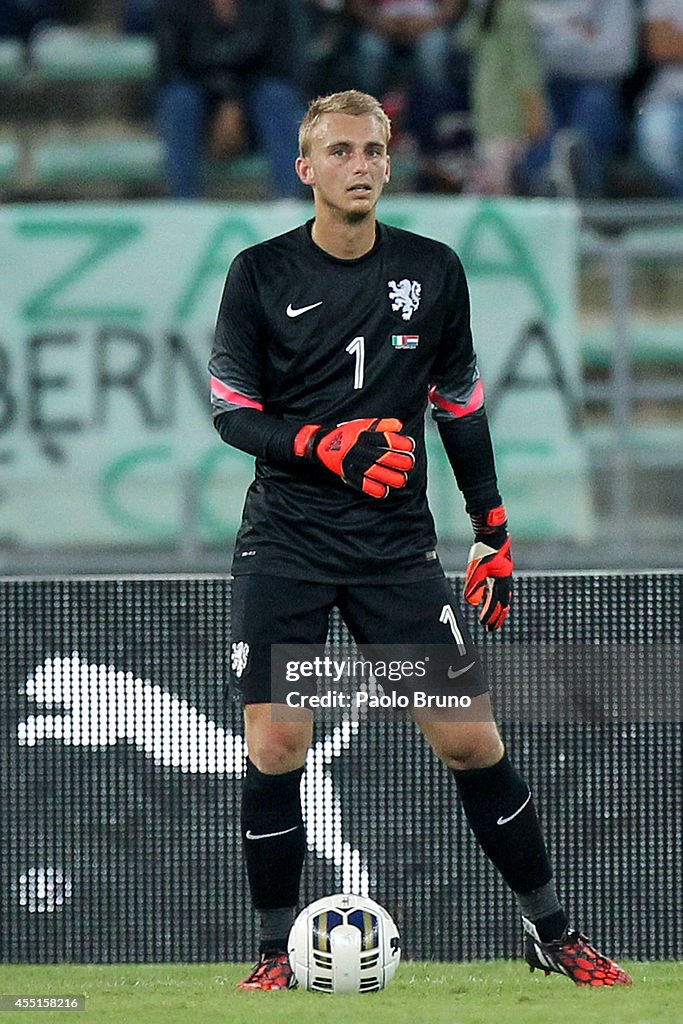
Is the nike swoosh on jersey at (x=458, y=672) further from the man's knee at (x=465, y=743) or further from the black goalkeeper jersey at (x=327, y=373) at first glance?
the black goalkeeper jersey at (x=327, y=373)

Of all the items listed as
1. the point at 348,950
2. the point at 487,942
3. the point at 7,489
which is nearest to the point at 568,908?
the point at 487,942

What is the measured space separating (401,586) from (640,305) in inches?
121

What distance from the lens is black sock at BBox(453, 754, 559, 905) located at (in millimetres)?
4477

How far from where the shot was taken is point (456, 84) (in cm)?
917

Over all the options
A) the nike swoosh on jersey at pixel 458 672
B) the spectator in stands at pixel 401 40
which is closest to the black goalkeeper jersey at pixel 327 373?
the nike swoosh on jersey at pixel 458 672

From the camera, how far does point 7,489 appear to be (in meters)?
6.61

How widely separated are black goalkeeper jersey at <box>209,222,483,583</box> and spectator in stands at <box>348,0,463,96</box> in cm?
487

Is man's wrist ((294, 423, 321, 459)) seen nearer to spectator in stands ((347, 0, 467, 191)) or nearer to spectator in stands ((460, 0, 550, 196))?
spectator in stands ((460, 0, 550, 196))

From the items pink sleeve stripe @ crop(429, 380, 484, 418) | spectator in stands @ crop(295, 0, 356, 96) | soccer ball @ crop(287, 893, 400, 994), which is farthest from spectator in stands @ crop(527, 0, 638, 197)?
soccer ball @ crop(287, 893, 400, 994)

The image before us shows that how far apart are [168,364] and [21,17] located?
4.17m

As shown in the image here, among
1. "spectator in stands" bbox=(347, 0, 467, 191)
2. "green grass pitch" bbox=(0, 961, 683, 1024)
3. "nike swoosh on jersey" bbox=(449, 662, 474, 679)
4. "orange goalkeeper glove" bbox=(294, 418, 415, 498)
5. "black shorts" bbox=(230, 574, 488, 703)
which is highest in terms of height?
"spectator in stands" bbox=(347, 0, 467, 191)

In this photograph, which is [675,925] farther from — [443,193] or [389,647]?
[443,193]

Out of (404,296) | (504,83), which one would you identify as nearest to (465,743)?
(404,296)

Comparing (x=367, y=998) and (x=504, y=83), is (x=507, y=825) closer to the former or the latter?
(x=367, y=998)
